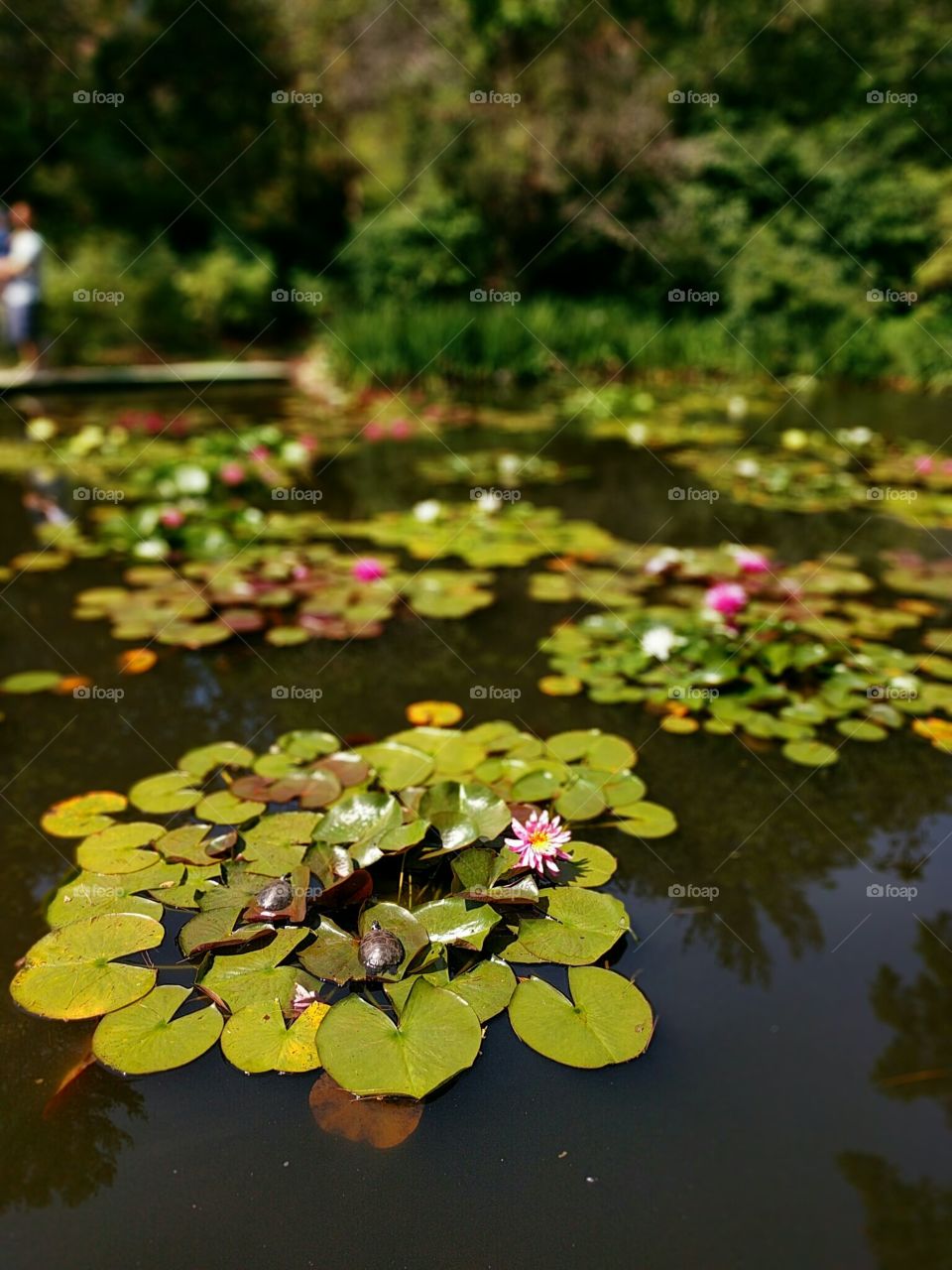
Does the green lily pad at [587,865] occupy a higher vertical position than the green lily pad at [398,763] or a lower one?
higher

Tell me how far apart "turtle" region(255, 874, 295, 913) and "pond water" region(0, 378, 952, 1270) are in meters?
0.24

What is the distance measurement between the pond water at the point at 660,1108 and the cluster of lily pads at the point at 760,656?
141mm

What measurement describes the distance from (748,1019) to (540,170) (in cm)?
964

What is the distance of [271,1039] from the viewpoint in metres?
1.16

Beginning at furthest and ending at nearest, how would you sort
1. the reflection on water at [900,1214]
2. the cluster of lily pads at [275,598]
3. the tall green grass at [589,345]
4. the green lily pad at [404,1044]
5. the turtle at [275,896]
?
the tall green grass at [589,345] < the cluster of lily pads at [275,598] < the turtle at [275,896] < the green lily pad at [404,1044] < the reflection on water at [900,1214]

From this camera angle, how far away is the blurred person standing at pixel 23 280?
5313 mm

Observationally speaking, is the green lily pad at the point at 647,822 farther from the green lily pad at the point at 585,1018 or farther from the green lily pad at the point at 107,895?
the green lily pad at the point at 107,895

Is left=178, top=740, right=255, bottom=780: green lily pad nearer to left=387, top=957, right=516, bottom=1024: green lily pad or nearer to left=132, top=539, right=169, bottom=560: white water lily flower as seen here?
left=387, top=957, right=516, bottom=1024: green lily pad

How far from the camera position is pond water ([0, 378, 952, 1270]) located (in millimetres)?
967

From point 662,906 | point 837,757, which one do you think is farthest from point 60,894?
point 837,757

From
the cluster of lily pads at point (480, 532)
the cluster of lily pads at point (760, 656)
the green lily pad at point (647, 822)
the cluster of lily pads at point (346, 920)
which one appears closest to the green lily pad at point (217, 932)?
the cluster of lily pads at point (346, 920)

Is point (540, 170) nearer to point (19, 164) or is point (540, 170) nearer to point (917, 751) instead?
point (19, 164)

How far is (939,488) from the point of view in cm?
413

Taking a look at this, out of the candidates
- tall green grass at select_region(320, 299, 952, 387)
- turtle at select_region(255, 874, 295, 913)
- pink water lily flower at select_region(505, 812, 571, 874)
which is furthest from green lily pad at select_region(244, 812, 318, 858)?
tall green grass at select_region(320, 299, 952, 387)
